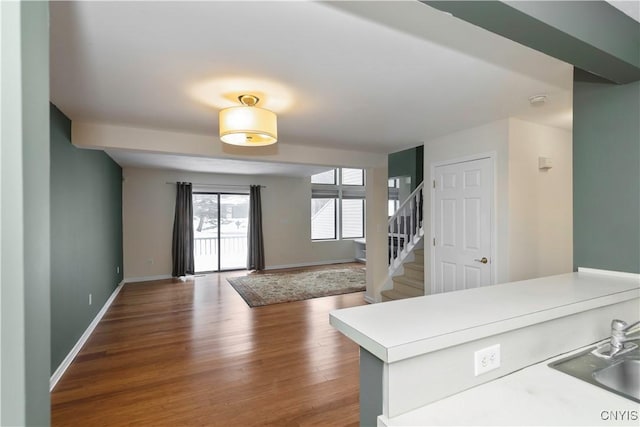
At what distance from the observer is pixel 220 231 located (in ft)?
22.8

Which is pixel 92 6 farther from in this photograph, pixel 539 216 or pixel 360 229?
pixel 360 229

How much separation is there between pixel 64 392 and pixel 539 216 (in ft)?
14.9

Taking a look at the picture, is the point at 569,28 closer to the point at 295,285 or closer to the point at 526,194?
the point at 526,194

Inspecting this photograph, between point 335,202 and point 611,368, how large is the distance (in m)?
7.05

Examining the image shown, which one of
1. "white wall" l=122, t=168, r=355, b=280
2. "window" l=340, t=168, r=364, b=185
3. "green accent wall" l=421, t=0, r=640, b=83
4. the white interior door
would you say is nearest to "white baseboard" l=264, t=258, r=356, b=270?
"white wall" l=122, t=168, r=355, b=280

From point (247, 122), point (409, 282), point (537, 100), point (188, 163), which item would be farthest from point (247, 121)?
point (188, 163)

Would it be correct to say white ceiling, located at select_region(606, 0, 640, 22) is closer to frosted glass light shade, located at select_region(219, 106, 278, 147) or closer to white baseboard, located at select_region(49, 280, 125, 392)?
frosted glass light shade, located at select_region(219, 106, 278, 147)

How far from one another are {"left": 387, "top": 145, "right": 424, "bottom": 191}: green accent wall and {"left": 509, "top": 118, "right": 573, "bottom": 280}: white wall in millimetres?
3006

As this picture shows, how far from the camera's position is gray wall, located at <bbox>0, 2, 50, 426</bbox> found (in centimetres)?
56

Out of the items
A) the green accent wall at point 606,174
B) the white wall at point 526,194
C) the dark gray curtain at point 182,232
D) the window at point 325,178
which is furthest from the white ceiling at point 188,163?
the green accent wall at point 606,174

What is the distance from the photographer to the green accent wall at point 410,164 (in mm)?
6184

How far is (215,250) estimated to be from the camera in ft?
22.7

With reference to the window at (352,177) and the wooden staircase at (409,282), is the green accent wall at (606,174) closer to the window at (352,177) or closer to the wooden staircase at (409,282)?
the wooden staircase at (409,282)

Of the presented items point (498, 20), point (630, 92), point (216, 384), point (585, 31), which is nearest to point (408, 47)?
point (498, 20)
